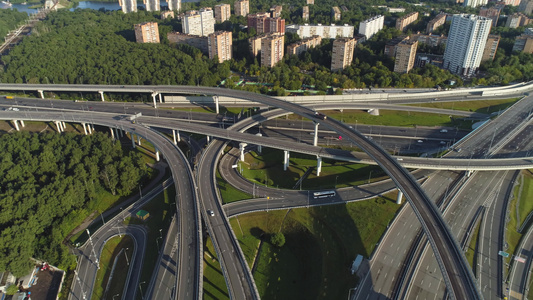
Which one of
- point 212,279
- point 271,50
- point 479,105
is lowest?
point 212,279

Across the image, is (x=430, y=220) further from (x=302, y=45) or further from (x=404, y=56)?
(x=302, y=45)

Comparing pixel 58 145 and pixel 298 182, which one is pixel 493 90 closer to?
pixel 298 182

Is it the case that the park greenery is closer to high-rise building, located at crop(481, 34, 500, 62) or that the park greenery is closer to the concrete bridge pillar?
the concrete bridge pillar

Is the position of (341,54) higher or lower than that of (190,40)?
lower

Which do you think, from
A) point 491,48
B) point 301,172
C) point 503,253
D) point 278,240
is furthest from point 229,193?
point 491,48

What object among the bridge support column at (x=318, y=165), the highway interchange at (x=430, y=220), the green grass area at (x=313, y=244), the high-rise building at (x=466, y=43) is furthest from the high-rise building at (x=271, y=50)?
the green grass area at (x=313, y=244)
